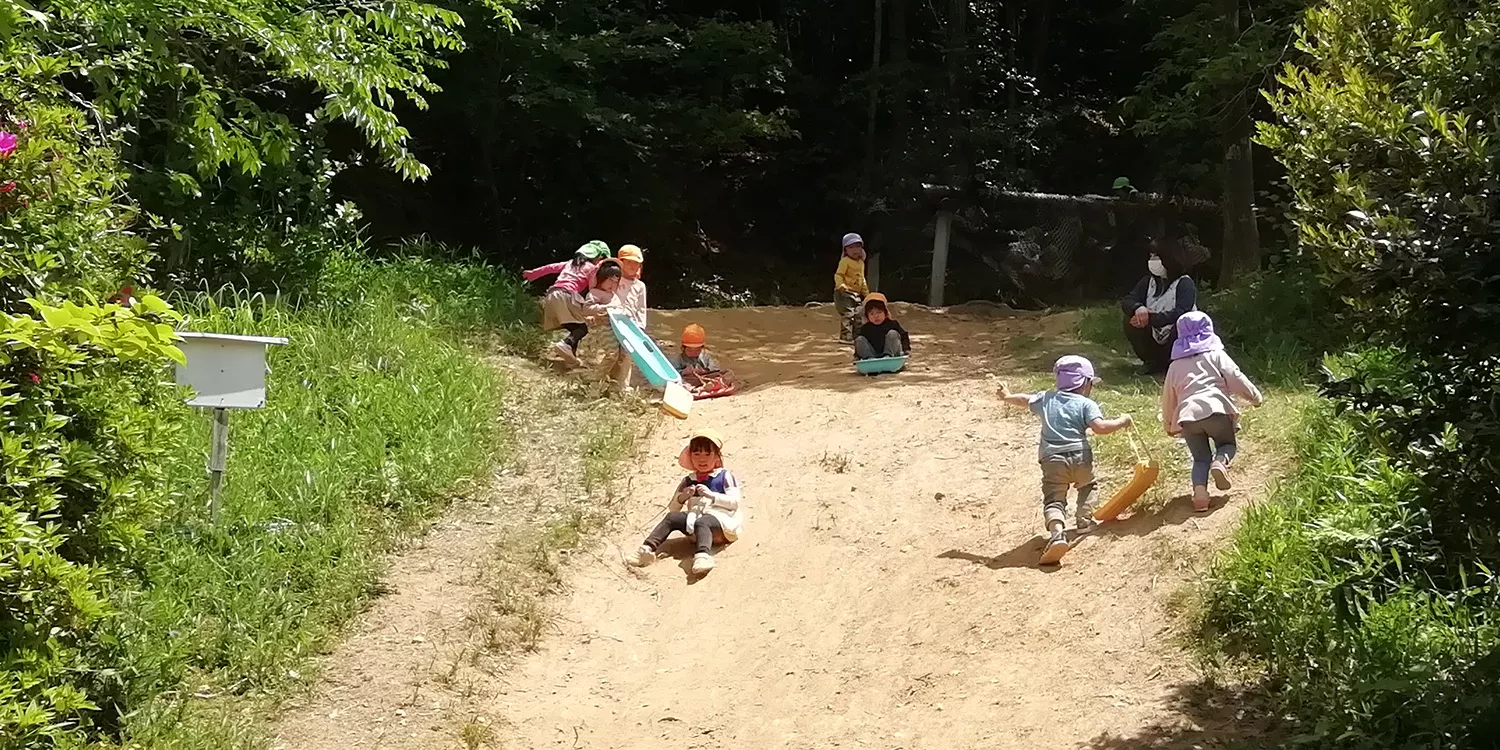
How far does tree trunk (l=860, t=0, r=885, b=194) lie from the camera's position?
61.0 ft

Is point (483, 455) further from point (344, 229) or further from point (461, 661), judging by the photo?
point (344, 229)

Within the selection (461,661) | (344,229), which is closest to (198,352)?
(461,661)

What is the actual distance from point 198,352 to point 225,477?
0.96m

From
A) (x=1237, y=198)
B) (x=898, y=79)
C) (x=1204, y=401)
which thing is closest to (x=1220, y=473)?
(x=1204, y=401)

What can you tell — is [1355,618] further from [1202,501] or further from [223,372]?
[223,372]

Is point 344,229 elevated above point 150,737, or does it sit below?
A: above

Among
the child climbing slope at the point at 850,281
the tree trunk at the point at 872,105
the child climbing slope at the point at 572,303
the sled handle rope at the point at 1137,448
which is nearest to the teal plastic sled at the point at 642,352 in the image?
the child climbing slope at the point at 572,303

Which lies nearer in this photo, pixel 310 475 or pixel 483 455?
pixel 310 475

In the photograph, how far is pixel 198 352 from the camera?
5.52m

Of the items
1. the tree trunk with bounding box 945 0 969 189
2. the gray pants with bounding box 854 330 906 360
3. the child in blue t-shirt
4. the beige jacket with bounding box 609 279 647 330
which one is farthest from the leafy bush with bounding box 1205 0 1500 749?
the tree trunk with bounding box 945 0 969 189

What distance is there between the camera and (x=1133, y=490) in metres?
6.07

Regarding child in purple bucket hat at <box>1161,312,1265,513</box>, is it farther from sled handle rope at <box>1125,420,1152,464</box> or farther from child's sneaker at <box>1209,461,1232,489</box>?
sled handle rope at <box>1125,420,1152,464</box>

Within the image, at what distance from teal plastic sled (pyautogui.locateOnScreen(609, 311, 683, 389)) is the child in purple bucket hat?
4073mm

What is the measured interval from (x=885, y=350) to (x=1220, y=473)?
453 cm
